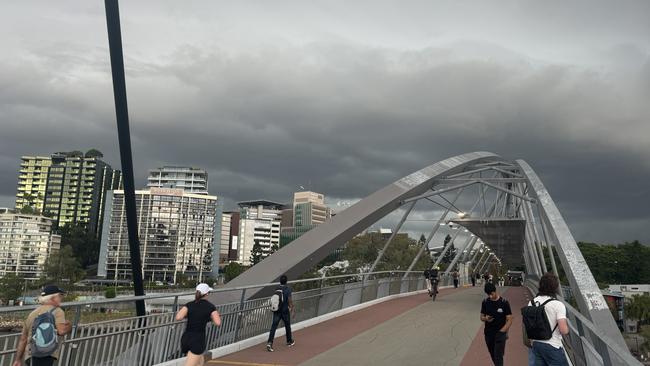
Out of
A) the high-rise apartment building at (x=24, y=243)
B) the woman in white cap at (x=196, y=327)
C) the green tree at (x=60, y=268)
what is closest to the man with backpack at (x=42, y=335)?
the woman in white cap at (x=196, y=327)

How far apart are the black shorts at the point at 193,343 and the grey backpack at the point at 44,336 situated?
157cm

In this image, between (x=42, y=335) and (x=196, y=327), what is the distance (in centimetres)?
179

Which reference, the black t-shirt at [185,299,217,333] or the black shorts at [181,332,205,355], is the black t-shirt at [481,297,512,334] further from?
the black shorts at [181,332,205,355]

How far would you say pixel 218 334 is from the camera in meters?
9.77

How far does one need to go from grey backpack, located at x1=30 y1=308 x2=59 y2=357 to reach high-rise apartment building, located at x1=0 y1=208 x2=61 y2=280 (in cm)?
15062

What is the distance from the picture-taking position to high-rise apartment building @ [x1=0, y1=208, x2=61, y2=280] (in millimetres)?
138750

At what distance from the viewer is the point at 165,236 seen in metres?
149

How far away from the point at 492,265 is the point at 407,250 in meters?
52.1

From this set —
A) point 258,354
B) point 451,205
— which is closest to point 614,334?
point 258,354

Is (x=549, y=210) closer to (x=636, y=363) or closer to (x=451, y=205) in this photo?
(x=451, y=205)

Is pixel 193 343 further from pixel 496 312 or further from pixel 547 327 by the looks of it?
pixel 496 312

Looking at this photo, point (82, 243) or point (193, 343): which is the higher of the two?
point (82, 243)

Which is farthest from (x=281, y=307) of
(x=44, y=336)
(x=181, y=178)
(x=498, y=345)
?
(x=181, y=178)

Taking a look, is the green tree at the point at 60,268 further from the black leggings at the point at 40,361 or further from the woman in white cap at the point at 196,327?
the black leggings at the point at 40,361
